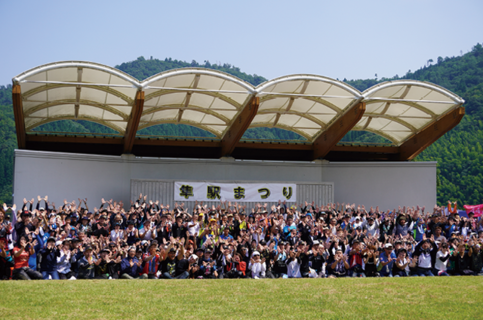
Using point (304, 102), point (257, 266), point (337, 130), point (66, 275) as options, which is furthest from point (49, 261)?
point (337, 130)

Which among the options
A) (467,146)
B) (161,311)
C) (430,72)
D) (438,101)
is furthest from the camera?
(430,72)

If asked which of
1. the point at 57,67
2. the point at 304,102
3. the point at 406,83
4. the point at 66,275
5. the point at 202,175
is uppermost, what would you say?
the point at 406,83

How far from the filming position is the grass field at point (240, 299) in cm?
829

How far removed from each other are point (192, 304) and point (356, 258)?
236 inches

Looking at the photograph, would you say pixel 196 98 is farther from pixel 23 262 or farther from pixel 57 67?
pixel 23 262

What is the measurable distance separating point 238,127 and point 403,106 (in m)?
8.53

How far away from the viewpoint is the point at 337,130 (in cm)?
2284

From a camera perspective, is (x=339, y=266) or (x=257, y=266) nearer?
(x=257, y=266)

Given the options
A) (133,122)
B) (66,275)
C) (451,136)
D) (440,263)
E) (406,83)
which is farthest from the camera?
(451,136)

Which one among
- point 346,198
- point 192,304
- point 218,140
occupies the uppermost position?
point 218,140

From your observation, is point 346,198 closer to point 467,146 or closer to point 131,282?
point 131,282

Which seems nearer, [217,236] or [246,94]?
[217,236]

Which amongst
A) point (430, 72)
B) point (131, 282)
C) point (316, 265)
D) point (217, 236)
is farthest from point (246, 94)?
point (430, 72)

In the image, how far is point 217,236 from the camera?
14336 mm
